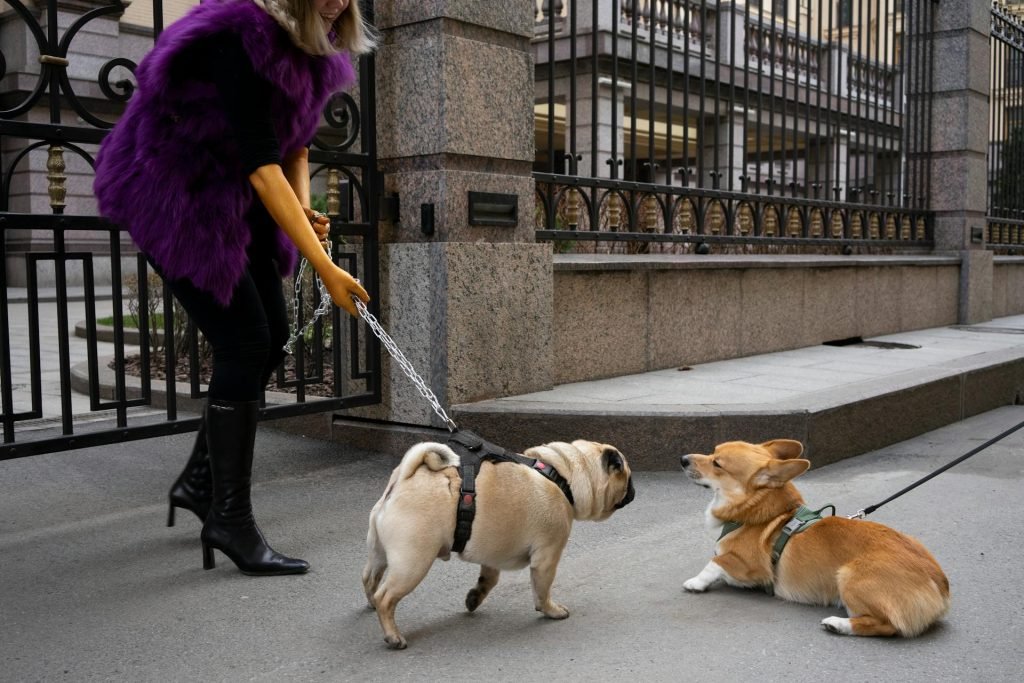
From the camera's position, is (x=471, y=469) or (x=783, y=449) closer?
(x=471, y=469)

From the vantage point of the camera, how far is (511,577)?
12.3 feet

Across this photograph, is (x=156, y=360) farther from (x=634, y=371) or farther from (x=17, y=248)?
(x=17, y=248)

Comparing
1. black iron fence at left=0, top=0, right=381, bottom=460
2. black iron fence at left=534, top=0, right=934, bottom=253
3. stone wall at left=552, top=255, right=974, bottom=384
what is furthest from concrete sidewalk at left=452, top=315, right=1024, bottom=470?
black iron fence at left=534, top=0, right=934, bottom=253

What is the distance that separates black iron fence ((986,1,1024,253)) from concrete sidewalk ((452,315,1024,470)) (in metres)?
5.76

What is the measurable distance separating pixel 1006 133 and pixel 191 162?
1279cm

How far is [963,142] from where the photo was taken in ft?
38.2

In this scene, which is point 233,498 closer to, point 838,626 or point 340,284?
point 340,284

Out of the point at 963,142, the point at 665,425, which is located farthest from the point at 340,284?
the point at 963,142

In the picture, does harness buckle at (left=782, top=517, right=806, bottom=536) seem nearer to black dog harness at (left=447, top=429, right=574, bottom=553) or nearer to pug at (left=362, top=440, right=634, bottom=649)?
pug at (left=362, top=440, right=634, bottom=649)

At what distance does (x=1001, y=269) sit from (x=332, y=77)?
12093 mm

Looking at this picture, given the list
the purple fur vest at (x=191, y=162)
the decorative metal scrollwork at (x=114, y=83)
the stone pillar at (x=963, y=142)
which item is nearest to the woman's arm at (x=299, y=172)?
the purple fur vest at (x=191, y=162)

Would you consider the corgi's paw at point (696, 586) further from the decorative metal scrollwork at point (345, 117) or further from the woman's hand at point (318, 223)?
the decorative metal scrollwork at point (345, 117)

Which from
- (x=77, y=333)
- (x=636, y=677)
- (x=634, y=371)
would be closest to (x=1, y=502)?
(x=636, y=677)

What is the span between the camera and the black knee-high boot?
143 inches
